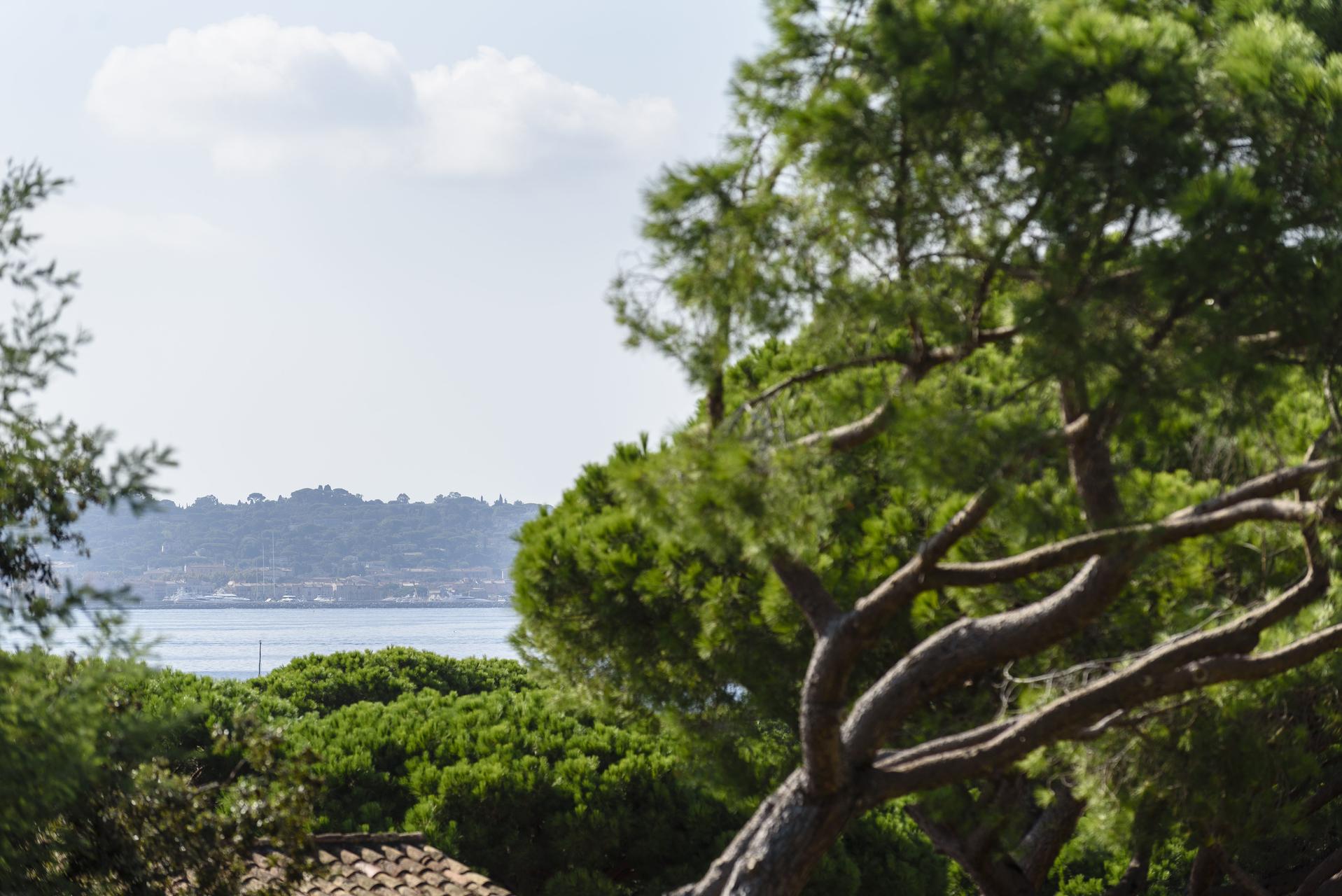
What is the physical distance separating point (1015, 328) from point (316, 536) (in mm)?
62604

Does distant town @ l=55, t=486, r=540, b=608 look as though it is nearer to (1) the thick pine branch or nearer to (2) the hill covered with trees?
Result: (2) the hill covered with trees

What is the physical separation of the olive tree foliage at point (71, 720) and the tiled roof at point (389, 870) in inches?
89.5

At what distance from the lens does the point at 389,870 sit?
849cm

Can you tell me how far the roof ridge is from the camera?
28.5ft

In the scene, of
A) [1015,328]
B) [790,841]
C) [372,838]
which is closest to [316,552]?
[372,838]

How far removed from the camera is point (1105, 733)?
603cm

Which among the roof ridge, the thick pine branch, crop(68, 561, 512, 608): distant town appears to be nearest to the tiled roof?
the roof ridge

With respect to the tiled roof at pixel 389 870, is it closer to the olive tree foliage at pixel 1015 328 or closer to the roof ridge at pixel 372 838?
the roof ridge at pixel 372 838

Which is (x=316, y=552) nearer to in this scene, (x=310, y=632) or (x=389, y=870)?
(x=310, y=632)

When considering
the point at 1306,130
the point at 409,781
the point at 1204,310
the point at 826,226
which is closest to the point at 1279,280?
the point at 1204,310

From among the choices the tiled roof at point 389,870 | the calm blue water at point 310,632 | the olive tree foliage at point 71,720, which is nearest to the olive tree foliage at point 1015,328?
the olive tree foliage at point 71,720

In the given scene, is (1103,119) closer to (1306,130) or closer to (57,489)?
(1306,130)

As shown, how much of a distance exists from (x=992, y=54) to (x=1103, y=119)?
0.43 metres

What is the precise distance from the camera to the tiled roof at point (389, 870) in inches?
321
